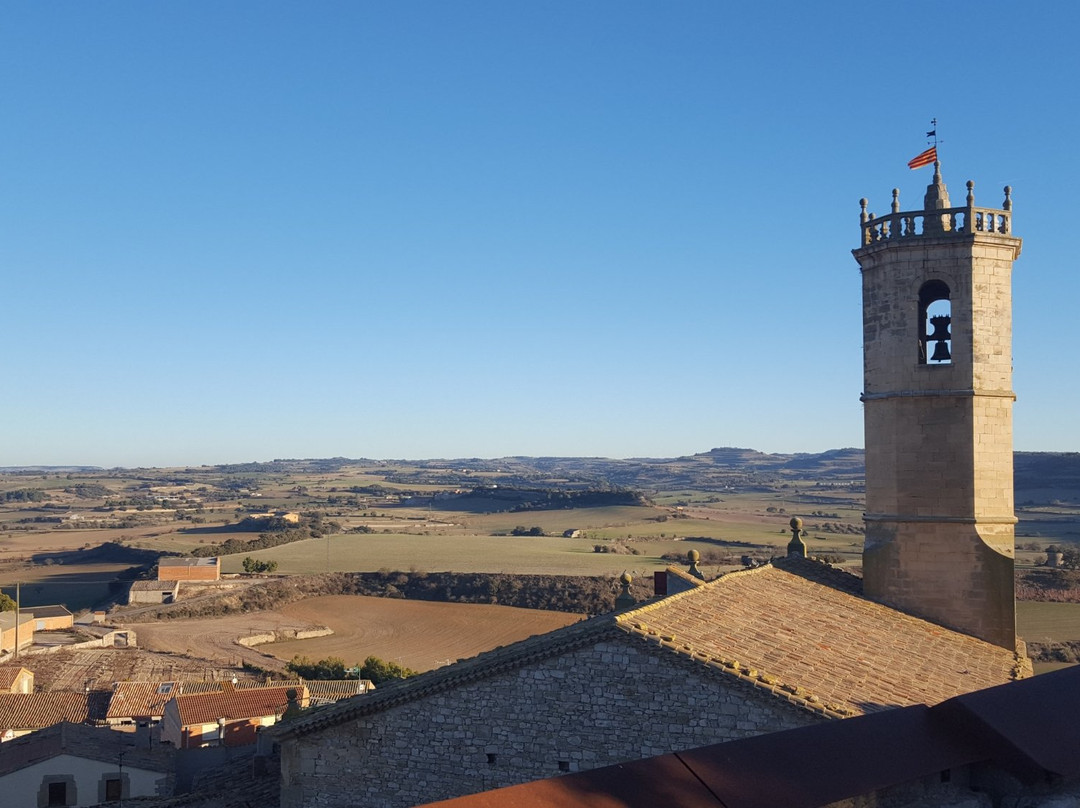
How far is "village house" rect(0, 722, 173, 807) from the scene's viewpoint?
74.2ft

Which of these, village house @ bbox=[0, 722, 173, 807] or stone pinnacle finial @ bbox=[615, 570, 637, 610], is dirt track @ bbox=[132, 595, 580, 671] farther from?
stone pinnacle finial @ bbox=[615, 570, 637, 610]

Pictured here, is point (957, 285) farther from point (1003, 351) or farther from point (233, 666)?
point (233, 666)

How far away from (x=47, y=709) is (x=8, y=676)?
18.8ft

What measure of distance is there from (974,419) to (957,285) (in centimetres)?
218

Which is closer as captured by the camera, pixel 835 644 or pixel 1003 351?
pixel 835 644

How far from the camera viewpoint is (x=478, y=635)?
51219mm

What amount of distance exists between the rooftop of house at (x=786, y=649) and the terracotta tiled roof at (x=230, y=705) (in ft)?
51.6

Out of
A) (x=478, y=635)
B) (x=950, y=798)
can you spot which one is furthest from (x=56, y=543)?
(x=950, y=798)

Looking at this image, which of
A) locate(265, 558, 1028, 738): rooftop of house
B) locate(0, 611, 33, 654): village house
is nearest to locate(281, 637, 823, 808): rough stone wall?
locate(265, 558, 1028, 738): rooftop of house

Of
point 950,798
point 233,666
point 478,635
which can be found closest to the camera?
point 950,798

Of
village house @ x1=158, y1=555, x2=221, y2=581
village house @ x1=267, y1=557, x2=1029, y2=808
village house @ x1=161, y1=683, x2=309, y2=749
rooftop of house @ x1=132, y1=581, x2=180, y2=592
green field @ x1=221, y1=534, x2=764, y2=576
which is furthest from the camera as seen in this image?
green field @ x1=221, y1=534, x2=764, y2=576

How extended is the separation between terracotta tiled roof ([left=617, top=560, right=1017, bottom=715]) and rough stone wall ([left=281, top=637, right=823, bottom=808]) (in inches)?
13.9

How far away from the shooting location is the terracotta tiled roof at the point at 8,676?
36.0 meters

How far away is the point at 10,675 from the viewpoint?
122 ft
